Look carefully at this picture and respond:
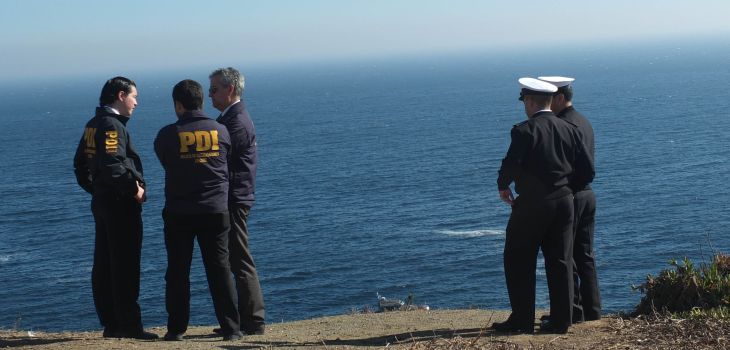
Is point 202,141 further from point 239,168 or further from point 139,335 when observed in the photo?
point 139,335

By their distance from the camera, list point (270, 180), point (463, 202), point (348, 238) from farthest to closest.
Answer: point (270, 180)
point (463, 202)
point (348, 238)

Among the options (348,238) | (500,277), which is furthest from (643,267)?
(348,238)

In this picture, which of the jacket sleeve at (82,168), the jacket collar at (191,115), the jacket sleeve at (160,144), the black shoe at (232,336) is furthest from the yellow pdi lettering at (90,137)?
the black shoe at (232,336)

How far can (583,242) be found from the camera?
9055mm

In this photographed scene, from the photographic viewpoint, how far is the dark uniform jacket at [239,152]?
8758 mm

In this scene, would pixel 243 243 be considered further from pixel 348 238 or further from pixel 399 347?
pixel 348 238

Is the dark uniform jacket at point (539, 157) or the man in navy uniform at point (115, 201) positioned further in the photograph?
the man in navy uniform at point (115, 201)

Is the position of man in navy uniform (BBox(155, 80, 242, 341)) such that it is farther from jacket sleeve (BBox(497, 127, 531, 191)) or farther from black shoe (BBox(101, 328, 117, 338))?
jacket sleeve (BBox(497, 127, 531, 191))

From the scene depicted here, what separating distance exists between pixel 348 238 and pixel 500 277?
13454 mm

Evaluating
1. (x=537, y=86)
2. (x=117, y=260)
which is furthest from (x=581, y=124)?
(x=117, y=260)

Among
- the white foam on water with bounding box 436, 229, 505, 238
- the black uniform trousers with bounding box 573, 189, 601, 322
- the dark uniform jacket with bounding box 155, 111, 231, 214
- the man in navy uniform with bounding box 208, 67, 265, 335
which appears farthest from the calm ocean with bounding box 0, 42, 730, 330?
the dark uniform jacket with bounding box 155, 111, 231, 214

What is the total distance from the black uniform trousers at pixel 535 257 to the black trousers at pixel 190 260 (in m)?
2.46

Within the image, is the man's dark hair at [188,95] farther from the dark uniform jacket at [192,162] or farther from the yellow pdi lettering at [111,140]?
the yellow pdi lettering at [111,140]

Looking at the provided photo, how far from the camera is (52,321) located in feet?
149
